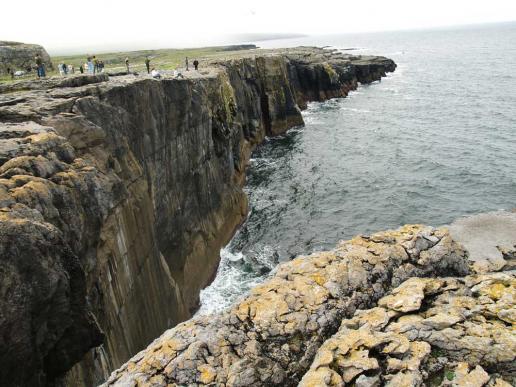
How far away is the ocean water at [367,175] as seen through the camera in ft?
143

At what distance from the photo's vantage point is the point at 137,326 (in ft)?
75.6

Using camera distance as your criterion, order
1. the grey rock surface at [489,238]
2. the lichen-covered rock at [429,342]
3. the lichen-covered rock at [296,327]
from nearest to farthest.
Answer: the lichen-covered rock at [429,342]
the lichen-covered rock at [296,327]
the grey rock surface at [489,238]

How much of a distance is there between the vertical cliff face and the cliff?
3271 millimetres

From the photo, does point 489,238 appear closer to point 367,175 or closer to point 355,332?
point 355,332

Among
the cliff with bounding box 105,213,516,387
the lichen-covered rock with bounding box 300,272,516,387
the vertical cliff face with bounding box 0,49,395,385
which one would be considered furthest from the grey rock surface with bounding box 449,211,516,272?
the vertical cliff face with bounding box 0,49,395,385

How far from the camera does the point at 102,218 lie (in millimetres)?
19156

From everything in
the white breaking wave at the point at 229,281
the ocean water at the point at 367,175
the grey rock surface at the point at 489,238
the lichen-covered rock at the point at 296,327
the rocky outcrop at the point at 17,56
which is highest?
the rocky outcrop at the point at 17,56

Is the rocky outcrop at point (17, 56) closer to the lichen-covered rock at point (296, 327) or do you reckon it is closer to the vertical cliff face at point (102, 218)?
the vertical cliff face at point (102, 218)

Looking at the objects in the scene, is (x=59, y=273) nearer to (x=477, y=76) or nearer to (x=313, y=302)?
(x=313, y=302)

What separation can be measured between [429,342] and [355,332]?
234 cm

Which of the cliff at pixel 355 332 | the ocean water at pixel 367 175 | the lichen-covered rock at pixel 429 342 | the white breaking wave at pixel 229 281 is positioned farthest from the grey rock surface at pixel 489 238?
the white breaking wave at pixel 229 281

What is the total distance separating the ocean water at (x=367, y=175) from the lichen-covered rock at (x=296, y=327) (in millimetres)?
17710

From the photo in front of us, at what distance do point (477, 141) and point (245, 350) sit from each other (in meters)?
68.5

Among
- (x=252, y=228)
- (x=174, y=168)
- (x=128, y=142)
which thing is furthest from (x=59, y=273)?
(x=252, y=228)
